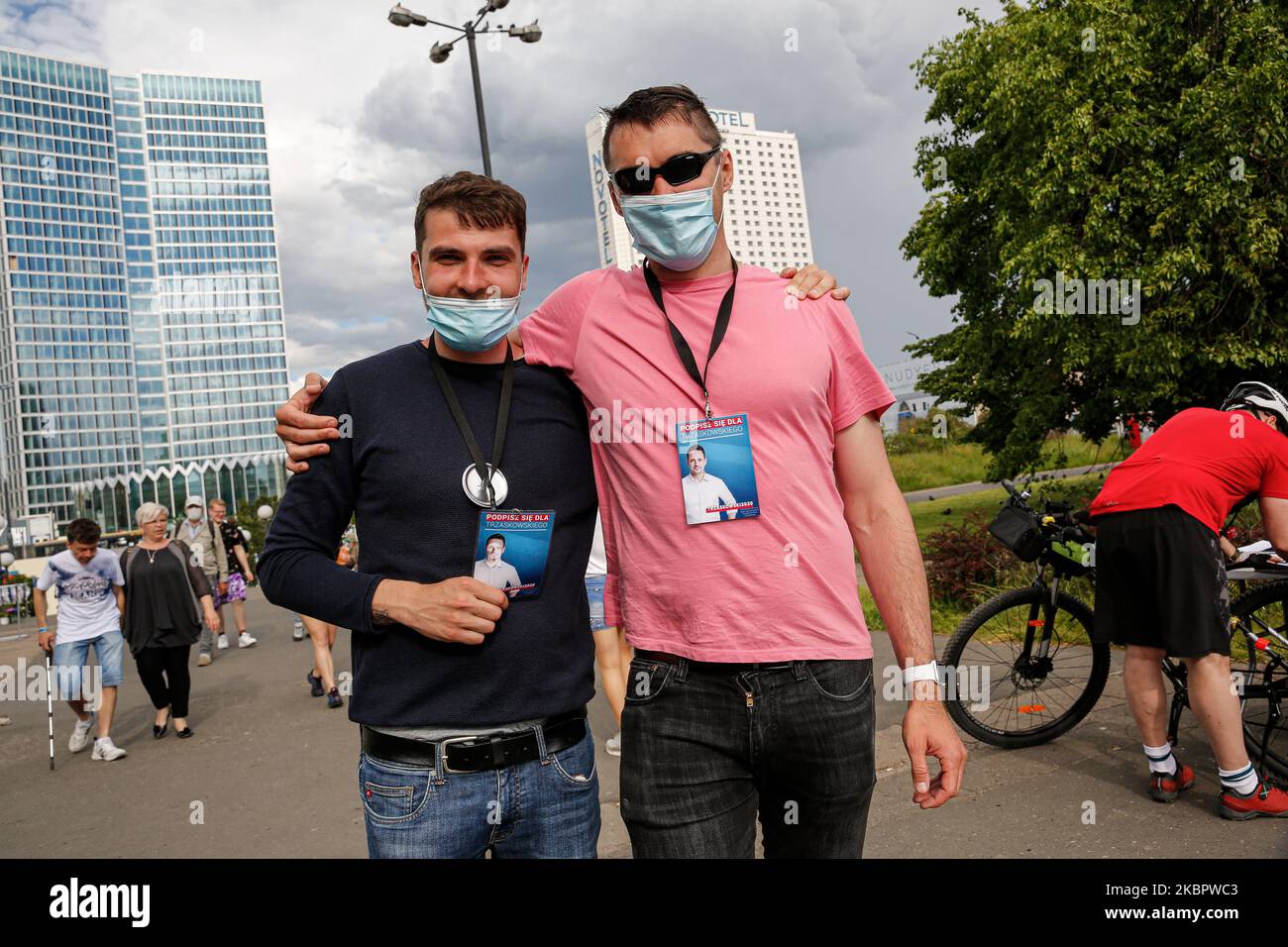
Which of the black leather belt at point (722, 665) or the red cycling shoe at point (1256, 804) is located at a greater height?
the black leather belt at point (722, 665)

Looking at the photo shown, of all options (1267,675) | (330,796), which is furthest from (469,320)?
(330,796)

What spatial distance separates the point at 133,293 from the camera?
146 metres

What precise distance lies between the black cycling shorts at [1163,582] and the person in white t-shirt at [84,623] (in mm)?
7381

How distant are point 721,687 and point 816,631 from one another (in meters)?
0.24

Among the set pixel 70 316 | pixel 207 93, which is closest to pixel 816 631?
pixel 70 316

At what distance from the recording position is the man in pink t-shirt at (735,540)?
6.43 feet

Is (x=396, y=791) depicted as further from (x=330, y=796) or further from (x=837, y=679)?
(x=330, y=796)

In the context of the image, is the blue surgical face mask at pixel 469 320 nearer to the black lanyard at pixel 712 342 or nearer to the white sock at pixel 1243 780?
the black lanyard at pixel 712 342

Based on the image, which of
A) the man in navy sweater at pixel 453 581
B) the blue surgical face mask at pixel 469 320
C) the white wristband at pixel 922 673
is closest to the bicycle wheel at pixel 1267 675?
the white wristband at pixel 922 673

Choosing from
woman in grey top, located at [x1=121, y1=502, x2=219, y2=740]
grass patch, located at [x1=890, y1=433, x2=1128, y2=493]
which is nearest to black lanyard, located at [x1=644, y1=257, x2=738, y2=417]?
woman in grey top, located at [x1=121, y1=502, x2=219, y2=740]

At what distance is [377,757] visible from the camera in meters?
2.01
